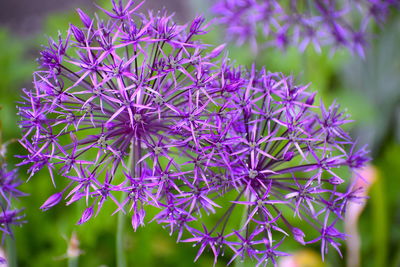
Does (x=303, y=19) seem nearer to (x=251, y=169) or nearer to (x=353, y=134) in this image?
(x=251, y=169)

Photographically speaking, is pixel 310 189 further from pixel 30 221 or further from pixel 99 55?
pixel 30 221

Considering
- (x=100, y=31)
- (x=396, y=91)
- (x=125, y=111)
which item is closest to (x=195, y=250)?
(x=125, y=111)

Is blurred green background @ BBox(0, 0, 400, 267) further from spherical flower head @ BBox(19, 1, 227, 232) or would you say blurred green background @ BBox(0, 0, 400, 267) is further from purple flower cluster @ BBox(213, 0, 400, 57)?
spherical flower head @ BBox(19, 1, 227, 232)

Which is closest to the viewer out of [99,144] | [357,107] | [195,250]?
[99,144]

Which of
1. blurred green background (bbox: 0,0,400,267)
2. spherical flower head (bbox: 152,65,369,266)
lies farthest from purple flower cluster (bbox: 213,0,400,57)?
spherical flower head (bbox: 152,65,369,266)

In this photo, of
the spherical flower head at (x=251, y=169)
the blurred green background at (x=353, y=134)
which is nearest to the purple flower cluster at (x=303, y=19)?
the blurred green background at (x=353, y=134)

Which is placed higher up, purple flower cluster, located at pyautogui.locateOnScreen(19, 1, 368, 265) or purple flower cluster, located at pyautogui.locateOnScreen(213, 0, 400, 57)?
purple flower cluster, located at pyautogui.locateOnScreen(213, 0, 400, 57)
